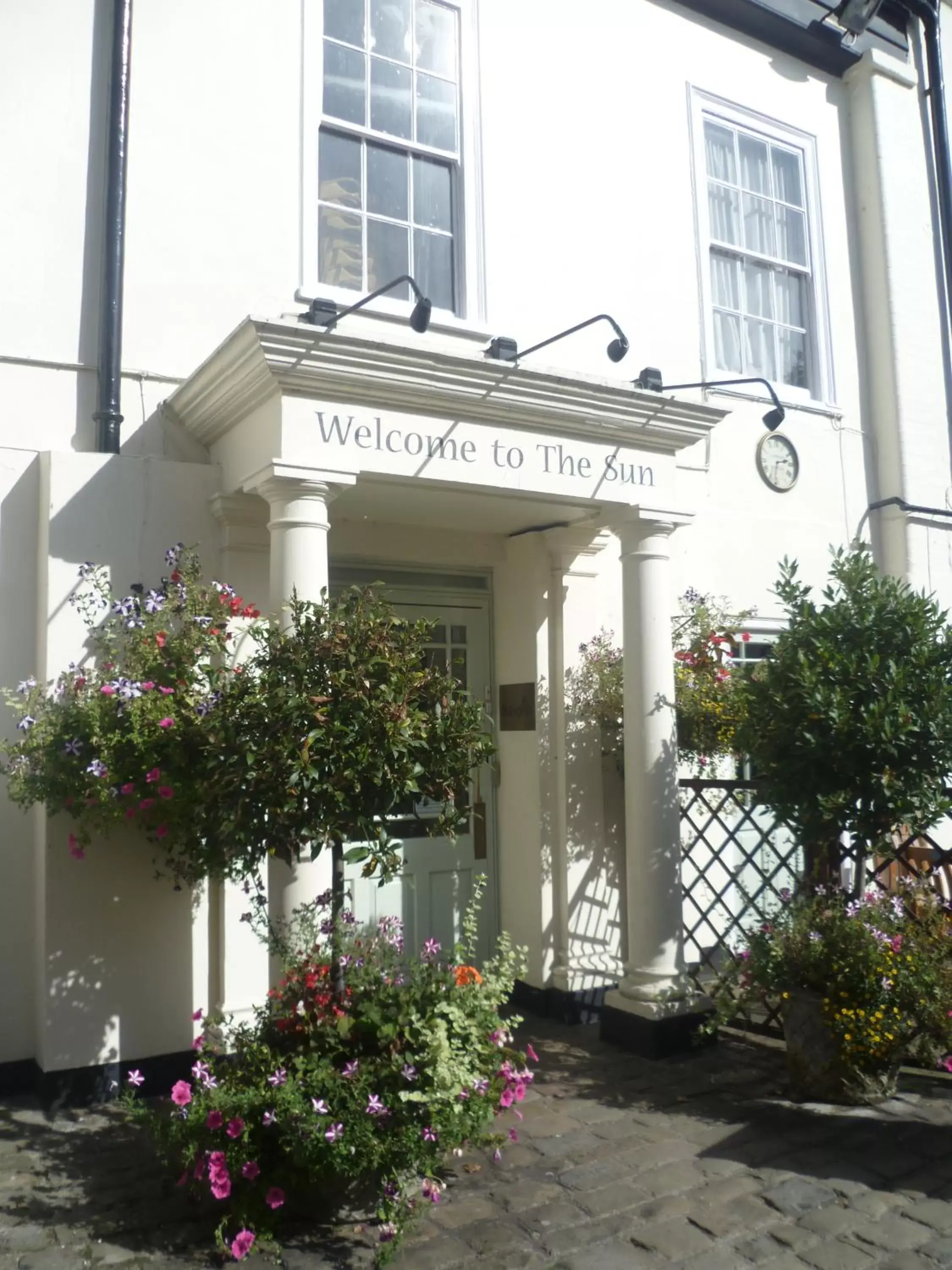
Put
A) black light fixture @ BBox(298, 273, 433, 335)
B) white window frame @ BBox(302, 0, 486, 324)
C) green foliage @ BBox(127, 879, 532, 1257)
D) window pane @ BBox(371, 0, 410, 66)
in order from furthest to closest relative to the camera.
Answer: window pane @ BBox(371, 0, 410, 66), white window frame @ BBox(302, 0, 486, 324), black light fixture @ BBox(298, 273, 433, 335), green foliage @ BBox(127, 879, 532, 1257)

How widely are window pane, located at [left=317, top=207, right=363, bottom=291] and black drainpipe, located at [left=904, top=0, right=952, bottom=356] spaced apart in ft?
17.3

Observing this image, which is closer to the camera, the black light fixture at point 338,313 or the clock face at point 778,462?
the black light fixture at point 338,313

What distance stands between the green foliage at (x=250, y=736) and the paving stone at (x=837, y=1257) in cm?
191

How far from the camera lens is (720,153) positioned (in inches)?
316

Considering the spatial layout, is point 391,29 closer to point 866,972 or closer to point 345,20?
point 345,20

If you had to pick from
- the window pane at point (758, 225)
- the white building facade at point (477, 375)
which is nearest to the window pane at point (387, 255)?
the white building facade at point (477, 375)

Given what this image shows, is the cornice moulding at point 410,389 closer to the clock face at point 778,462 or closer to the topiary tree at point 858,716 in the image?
the topiary tree at point 858,716

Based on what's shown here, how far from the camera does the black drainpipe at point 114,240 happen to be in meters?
5.27

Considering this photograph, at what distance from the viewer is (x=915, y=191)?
346 inches

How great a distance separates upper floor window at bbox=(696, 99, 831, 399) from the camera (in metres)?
7.91

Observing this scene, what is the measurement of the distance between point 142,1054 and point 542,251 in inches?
205

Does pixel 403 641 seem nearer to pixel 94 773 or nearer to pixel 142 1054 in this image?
pixel 94 773

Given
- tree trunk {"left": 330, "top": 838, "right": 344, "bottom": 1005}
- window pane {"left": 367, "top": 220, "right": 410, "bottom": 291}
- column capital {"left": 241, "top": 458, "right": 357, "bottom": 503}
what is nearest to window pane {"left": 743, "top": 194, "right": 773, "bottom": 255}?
window pane {"left": 367, "top": 220, "right": 410, "bottom": 291}

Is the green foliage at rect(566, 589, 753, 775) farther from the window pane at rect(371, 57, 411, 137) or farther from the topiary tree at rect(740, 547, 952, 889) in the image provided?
the window pane at rect(371, 57, 411, 137)
